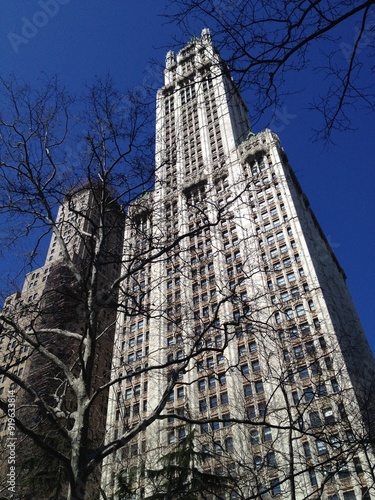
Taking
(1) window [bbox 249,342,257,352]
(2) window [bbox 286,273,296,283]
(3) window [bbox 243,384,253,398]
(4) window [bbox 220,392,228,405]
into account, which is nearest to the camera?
(3) window [bbox 243,384,253,398]

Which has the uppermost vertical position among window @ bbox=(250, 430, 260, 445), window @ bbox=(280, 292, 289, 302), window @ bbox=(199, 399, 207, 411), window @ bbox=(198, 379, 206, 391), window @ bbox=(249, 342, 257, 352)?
window @ bbox=(280, 292, 289, 302)

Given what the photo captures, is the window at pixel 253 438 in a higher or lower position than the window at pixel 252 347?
lower

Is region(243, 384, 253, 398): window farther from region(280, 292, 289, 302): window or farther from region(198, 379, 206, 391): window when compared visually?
region(280, 292, 289, 302): window

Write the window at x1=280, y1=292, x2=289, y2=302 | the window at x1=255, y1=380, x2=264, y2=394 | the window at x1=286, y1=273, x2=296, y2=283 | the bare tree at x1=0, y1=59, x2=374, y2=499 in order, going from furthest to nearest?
the window at x1=286, y1=273, x2=296, y2=283 → the window at x1=280, y1=292, x2=289, y2=302 → the window at x1=255, y1=380, x2=264, y2=394 → the bare tree at x1=0, y1=59, x2=374, y2=499

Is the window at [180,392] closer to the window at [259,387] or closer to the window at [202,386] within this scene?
the window at [202,386]

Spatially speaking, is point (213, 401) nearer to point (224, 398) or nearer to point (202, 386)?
point (224, 398)

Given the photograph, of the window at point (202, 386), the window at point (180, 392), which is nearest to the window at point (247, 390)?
the window at point (202, 386)

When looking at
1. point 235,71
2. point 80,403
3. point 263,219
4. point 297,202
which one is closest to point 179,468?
point 80,403

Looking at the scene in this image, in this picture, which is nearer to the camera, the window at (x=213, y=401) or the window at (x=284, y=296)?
the window at (x=213, y=401)

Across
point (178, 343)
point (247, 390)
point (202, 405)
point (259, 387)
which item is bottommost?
point (178, 343)

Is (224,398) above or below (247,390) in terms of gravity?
below

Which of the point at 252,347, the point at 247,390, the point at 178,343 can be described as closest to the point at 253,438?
the point at 178,343

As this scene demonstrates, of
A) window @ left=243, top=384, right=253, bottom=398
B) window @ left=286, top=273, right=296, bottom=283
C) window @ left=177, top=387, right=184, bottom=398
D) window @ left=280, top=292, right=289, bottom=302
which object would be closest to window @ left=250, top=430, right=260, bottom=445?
window @ left=243, top=384, right=253, bottom=398

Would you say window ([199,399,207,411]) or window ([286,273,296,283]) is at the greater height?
window ([286,273,296,283])
